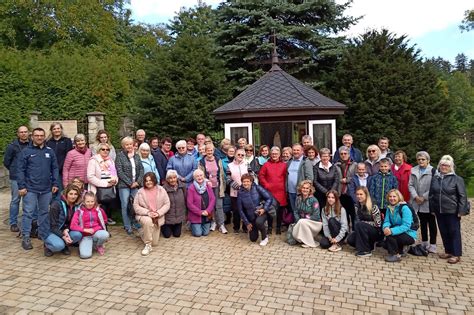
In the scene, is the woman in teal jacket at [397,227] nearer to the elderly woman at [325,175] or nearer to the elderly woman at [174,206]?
the elderly woman at [325,175]

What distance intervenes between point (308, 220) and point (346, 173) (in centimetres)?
108

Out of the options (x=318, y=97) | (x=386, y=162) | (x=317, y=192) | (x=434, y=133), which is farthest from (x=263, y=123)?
(x=434, y=133)

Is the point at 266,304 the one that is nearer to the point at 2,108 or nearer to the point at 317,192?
the point at 317,192

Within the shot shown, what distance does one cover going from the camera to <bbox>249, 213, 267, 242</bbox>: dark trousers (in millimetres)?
6414

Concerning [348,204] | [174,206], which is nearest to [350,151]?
[348,204]

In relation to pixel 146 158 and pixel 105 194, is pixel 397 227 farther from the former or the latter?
pixel 105 194

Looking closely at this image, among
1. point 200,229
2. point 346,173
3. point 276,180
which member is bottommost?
point 200,229

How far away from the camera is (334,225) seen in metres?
6.13

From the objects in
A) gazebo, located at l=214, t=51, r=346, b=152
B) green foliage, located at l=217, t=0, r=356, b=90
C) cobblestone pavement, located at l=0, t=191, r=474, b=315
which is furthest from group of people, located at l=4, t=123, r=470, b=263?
green foliage, located at l=217, t=0, r=356, b=90

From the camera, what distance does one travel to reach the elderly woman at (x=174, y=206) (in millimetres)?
6605

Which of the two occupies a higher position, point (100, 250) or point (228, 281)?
point (100, 250)

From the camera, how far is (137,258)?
573cm

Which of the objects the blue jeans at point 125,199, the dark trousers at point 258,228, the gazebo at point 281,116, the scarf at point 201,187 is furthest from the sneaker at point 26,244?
the gazebo at point 281,116

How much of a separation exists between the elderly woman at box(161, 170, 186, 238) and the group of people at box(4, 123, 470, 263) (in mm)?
17
